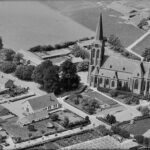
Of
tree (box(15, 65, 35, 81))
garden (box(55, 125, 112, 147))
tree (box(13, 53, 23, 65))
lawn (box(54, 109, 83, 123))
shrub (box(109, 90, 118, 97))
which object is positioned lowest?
garden (box(55, 125, 112, 147))

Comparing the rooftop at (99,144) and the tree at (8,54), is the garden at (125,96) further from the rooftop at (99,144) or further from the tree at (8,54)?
the tree at (8,54)

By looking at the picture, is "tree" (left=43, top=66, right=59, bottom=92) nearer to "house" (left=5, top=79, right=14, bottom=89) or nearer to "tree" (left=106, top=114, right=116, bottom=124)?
"house" (left=5, top=79, right=14, bottom=89)

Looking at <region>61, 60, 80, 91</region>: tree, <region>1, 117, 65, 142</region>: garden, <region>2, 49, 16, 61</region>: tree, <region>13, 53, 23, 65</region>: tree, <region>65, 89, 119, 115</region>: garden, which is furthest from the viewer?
<region>2, 49, 16, 61</region>: tree

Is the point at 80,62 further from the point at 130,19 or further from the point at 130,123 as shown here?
the point at 130,19

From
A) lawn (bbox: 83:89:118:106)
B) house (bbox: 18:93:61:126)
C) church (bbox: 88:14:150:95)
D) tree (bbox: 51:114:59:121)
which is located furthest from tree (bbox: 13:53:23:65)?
tree (bbox: 51:114:59:121)

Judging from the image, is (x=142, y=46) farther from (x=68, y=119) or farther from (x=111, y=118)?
(x=68, y=119)

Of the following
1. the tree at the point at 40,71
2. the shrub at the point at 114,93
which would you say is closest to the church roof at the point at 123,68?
the shrub at the point at 114,93
